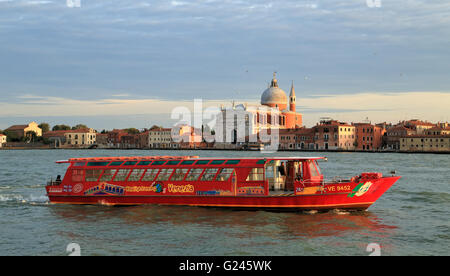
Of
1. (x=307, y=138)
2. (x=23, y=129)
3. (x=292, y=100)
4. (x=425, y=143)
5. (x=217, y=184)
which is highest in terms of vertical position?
(x=292, y=100)

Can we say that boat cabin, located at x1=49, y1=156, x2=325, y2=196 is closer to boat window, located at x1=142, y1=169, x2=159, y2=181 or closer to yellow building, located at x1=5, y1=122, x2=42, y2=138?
boat window, located at x1=142, y1=169, x2=159, y2=181

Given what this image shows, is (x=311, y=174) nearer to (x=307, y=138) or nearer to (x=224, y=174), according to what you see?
(x=224, y=174)

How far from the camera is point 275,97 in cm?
11706

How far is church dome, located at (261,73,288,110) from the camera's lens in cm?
11719

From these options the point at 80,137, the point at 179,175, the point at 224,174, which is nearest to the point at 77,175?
the point at 179,175

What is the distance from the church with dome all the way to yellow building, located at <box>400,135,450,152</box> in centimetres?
3018

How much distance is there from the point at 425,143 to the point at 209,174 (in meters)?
85.1

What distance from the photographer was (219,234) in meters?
14.0

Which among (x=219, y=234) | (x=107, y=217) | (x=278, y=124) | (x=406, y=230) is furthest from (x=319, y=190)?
(x=278, y=124)

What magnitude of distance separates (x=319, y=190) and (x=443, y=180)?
62.1 feet

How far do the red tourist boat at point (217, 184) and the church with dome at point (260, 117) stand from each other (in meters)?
94.9

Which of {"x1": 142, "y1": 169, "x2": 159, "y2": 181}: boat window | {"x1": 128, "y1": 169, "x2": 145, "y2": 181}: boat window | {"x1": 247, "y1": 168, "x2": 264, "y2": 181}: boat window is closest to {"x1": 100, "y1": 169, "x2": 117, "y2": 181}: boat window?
{"x1": 128, "y1": 169, "x2": 145, "y2": 181}: boat window

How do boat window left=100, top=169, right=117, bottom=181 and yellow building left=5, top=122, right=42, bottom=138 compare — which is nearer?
boat window left=100, top=169, right=117, bottom=181
